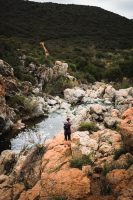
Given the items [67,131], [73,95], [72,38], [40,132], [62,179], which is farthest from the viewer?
[72,38]

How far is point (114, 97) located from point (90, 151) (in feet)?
152

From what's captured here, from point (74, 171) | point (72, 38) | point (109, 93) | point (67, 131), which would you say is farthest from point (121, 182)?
point (72, 38)

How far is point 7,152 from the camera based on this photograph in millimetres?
31984

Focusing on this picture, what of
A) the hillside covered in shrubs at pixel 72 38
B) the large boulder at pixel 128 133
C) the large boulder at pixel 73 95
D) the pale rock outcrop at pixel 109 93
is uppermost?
the large boulder at pixel 128 133

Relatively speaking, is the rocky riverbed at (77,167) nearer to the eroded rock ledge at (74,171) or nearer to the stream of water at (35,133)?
the eroded rock ledge at (74,171)

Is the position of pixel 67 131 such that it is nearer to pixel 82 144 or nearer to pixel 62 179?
pixel 82 144

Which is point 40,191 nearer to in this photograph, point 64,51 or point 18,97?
point 18,97

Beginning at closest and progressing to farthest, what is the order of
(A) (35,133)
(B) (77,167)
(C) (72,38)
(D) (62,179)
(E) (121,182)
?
(E) (121,182) → (D) (62,179) → (B) (77,167) → (A) (35,133) → (C) (72,38)

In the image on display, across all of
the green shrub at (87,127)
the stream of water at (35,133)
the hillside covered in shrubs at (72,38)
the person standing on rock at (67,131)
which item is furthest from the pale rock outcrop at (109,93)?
the person standing on rock at (67,131)

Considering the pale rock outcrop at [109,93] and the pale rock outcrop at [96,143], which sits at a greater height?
the pale rock outcrop at [96,143]

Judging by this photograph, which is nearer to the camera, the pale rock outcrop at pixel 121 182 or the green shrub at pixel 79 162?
the pale rock outcrop at pixel 121 182

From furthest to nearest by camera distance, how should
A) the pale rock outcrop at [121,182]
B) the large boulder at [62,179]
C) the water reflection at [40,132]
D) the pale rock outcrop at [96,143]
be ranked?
the water reflection at [40,132], the pale rock outcrop at [96,143], the large boulder at [62,179], the pale rock outcrop at [121,182]

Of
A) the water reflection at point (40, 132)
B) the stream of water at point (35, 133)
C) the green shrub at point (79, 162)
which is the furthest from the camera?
the water reflection at point (40, 132)

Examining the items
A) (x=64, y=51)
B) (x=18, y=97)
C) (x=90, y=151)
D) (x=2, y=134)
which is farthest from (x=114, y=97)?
(x=64, y=51)
